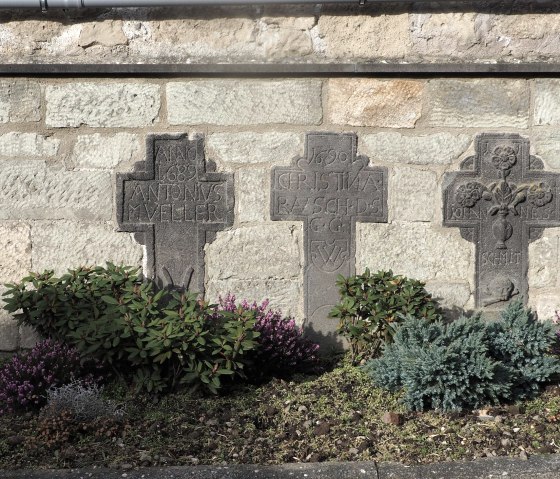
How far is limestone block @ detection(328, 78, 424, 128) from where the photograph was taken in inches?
191

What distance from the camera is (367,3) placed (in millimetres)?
4770

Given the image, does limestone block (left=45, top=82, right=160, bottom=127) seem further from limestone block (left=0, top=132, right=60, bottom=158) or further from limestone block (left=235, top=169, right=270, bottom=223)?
limestone block (left=235, top=169, right=270, bottom=223)

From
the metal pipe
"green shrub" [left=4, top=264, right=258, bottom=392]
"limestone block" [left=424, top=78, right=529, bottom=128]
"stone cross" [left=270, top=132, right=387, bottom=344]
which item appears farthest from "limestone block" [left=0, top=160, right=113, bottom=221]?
"limestone block" [left=424, top=78, right=529, bottom=128]

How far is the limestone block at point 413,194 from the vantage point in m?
4.90

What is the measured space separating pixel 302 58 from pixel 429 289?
5.31 ft

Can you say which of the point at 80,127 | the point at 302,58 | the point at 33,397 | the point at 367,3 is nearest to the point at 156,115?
the point at 80,127

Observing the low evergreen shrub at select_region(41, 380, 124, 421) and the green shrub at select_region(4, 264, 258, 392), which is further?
the green shrub at select_region(4, 264, 258, 392)

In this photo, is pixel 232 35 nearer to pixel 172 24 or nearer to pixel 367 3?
pixel 172 24

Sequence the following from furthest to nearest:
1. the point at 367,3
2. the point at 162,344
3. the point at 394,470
Answer: the point at 367,3 < the point at 162,344 < the point at 394,470

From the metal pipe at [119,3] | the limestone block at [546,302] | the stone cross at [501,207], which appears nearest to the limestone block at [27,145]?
the metal pipe at [119,3]

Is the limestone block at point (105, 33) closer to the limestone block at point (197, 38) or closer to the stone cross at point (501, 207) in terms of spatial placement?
the limestone block at point (197, 38)

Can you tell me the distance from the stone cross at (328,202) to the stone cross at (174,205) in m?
0.38

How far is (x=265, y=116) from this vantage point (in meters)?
4.89

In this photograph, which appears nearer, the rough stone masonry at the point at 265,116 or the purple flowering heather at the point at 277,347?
the purple flowering heather at the point at 277,347
